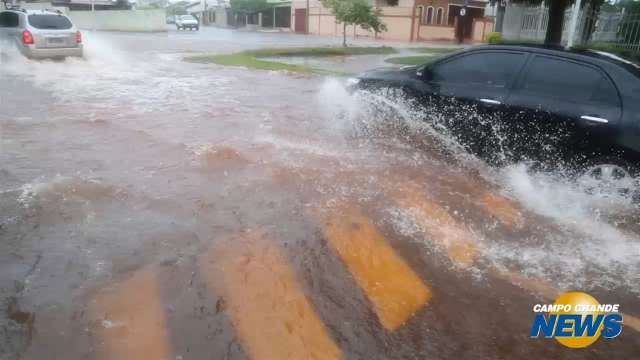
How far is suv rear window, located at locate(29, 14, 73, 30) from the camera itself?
1477 centimetres

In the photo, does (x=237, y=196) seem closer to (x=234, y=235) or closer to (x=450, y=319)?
(x=234, y=235)

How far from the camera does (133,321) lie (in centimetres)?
326

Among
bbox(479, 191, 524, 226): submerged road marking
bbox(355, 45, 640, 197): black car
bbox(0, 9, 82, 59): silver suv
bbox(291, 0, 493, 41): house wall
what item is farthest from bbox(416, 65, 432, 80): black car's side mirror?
bbox(291, 0, 493, 41): house wall

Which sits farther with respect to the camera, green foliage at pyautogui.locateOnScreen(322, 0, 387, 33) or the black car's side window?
green foliage at pyautogui.locateOnScreen(322, 0, 387, 33)

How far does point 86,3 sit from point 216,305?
5498 cm

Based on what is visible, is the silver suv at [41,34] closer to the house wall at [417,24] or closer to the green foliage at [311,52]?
the green foliage at [311,52]

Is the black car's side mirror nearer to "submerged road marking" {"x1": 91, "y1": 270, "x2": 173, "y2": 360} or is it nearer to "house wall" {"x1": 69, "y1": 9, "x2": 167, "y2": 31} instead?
"submerged road marking" {"x1": 91, "y1": 270, "x2": 173, "y2": 360}

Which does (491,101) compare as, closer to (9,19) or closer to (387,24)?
(9,19)

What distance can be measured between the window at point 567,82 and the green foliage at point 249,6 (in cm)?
5524

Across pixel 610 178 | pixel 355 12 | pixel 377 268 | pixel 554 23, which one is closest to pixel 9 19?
pixel 355 12

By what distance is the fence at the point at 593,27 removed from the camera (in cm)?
1708

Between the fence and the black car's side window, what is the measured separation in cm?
1703

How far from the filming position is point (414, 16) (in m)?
38.7

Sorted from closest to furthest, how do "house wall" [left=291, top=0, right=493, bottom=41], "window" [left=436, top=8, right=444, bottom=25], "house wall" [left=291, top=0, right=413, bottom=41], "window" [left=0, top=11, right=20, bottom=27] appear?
"window" [left=0, top=11, right=20, bottom=27] → "house wall" [left=291, top=0, right=493, bottom=41] → "house wall" [left=291, top=0, right=413, bottom=41] → "window" [left=436, top=8, right=444, bottom=25]
